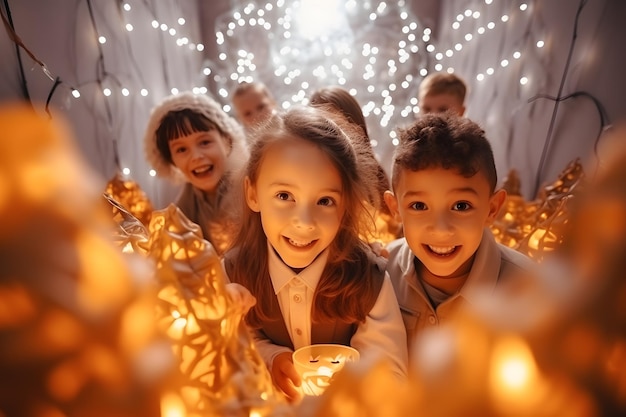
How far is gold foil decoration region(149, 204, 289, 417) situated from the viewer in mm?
459

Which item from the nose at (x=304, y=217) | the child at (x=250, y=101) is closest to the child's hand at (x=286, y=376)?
the nose at (x=304, y=217)

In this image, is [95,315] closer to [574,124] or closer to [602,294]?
[602,294]

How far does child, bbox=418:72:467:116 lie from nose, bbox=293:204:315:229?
118 centimetres

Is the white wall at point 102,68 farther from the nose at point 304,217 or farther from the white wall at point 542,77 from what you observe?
the white wall at point 542,77

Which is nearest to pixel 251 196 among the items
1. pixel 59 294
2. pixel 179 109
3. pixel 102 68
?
pixel 59 294

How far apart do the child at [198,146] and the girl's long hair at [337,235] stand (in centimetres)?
57

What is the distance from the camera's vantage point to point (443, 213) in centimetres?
82

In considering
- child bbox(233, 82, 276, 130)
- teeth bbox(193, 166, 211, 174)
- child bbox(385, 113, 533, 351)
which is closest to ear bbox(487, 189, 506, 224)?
child bbox(385, 113, 533, 351)

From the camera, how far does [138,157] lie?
201cm

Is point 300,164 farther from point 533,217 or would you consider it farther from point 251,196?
point 533,217

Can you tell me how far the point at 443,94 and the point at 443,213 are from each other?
3.75 feet

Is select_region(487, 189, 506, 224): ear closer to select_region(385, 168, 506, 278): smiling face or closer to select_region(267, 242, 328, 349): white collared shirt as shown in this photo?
select_region(385, 168, 506, 278): smiling face

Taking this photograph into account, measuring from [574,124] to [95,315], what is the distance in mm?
1535

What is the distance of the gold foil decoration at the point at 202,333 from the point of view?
459mm
